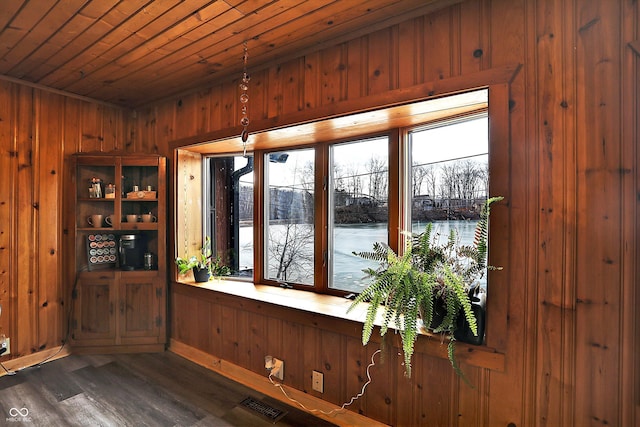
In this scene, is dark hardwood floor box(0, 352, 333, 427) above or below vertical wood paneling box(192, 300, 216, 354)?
below

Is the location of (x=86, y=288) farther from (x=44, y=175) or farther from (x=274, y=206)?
(x=274, y=206)

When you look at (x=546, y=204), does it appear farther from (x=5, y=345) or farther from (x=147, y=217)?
(x=5, y=345)

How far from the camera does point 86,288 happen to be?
3039 millimetres

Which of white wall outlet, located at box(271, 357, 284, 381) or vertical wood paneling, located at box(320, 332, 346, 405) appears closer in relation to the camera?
vertical wood paneling, located at box(320, 332, 346, 405)

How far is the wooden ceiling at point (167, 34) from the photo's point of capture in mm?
1783

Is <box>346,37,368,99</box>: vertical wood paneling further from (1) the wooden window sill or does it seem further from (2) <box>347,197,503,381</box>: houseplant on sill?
(1) the wooden window sill

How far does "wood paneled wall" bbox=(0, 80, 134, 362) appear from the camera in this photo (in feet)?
8.94

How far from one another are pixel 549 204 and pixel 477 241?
333 millimetres

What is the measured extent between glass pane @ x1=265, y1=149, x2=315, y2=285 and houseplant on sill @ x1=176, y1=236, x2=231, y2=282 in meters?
0.52

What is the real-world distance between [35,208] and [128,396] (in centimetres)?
179

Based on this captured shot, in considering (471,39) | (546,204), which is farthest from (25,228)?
(546,204)

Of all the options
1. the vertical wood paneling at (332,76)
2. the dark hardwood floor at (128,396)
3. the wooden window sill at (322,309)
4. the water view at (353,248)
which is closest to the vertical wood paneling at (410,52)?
the vertical wood paneling at (332,76)

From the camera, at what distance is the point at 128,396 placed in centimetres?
236

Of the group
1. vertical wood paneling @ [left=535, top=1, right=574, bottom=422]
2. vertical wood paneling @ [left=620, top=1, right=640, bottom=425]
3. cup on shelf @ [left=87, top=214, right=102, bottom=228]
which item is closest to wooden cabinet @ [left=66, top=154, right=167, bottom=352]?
cup on shelf @ [left=87, top=214, right=102, bottom=228]
